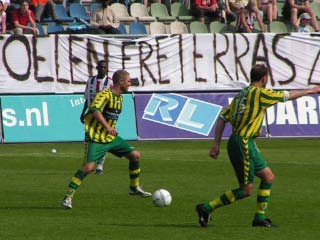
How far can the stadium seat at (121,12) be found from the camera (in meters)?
30.5

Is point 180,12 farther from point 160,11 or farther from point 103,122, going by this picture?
point 103,122

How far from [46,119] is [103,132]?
37.0 feet

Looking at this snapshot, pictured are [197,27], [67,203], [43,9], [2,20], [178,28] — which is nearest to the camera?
[67,203]

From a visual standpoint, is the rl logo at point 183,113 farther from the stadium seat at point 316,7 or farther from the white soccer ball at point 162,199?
the white soccer ball at point 162,199

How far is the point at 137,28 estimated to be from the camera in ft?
98.0

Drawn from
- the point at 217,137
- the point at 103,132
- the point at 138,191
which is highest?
the point at 217,137

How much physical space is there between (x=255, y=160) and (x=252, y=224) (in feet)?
2.76

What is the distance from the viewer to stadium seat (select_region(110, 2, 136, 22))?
30500 mm

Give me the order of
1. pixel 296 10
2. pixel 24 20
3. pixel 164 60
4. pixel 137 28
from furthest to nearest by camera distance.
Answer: pixel 296 10, pixel 137 28, pixel 24 20, pixel 164 60

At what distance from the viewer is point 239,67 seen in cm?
2794

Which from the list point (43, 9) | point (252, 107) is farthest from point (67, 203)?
point (43, 9)

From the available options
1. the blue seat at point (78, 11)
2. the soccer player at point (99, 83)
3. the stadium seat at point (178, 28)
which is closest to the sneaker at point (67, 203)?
the soccer player at point (99, 83)

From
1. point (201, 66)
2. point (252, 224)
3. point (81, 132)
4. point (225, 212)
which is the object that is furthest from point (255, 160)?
point (201, 66)

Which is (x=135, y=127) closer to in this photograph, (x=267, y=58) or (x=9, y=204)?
(x=267, y=58)
